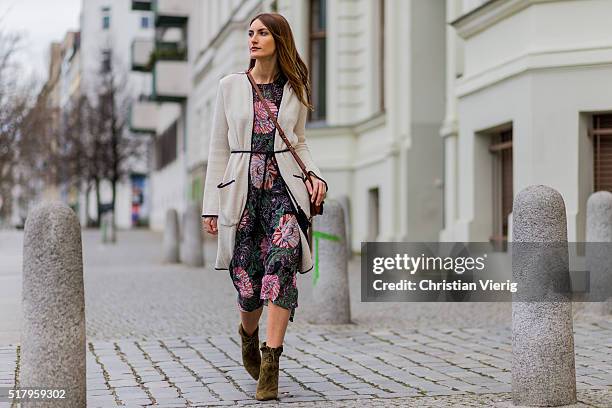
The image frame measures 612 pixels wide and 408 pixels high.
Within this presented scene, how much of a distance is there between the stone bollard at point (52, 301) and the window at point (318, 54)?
17435 millimetres

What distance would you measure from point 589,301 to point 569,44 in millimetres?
3353

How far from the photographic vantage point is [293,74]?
6.01m

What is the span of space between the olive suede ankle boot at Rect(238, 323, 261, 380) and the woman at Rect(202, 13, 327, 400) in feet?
0.40

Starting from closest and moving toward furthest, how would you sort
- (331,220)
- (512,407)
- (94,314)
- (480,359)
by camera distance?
(512,407)
(480,359)
(331,220)
(94,314)

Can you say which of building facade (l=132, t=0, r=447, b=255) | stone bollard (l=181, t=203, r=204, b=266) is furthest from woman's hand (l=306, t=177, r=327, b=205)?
stone bollard (l=181, t=203, r=204, b=266)

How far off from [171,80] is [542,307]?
1456 inches

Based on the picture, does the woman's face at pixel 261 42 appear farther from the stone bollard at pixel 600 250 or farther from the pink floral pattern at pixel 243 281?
the stone bollard at pixel 600 250

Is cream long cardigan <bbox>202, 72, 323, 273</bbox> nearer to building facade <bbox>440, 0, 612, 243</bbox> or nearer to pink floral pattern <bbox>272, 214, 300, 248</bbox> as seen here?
pink floral pattern <bbox>272, 214, 300, 248</bbox>

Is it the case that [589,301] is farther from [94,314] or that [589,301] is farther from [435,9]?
[435,9]

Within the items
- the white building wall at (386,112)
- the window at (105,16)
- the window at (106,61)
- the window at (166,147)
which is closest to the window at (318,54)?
the white building wall at (386,112)

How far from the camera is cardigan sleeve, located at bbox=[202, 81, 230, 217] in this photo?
19.8 ft

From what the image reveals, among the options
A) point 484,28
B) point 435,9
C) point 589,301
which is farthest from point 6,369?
point 435,9

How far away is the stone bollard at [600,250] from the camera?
32.3 ft

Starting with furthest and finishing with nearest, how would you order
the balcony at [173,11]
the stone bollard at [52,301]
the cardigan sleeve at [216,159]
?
the balcony at [173,11] < the cardigan sleeve at [216,159] < the stone bollard at [52,301]
